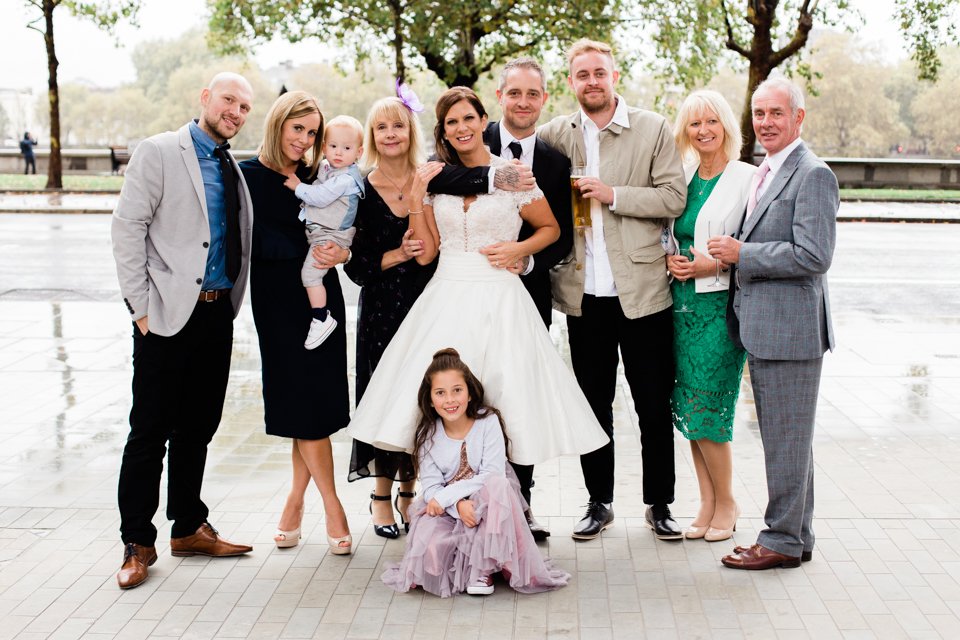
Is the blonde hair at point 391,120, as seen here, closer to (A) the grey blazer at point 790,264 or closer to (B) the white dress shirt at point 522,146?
(B) the white dress shirt at point 522,146

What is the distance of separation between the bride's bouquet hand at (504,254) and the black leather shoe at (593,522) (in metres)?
1.28

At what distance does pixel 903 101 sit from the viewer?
2906 inches

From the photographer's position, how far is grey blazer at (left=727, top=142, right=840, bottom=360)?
14.1 feet

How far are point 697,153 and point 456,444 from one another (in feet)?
5.97

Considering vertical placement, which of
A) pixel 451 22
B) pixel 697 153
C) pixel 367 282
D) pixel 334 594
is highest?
pixel 451 22

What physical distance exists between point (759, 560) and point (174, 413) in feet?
8.72

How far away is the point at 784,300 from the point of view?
14.5 feet

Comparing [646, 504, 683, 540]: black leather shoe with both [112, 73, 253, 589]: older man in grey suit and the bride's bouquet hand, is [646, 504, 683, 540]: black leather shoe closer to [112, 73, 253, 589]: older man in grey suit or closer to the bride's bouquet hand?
the bride's bouquet hand

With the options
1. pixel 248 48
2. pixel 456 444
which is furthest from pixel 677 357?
pixel 248 48

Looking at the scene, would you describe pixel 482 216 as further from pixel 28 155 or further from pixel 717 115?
pixel 28 155

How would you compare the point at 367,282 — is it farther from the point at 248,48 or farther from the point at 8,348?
the point at 248,48

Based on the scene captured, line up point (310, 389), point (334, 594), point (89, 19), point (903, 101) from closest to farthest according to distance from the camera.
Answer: point (334, 594)
point (310, 389)
point (89, 19)
point (903, 101)

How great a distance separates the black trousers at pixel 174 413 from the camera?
4520mm

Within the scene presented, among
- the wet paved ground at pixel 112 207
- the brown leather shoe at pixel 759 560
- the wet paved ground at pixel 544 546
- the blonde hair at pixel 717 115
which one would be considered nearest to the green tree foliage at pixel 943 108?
the wet paved ground at pixel 112 207
